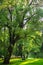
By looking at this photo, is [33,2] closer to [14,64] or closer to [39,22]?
[39,22]

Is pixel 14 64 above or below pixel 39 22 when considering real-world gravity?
below

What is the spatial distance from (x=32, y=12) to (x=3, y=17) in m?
2.64

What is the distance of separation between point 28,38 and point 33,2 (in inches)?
123

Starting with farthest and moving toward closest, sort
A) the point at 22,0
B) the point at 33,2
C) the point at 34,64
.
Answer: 1. the point at 33,2
2. the point at 34,64
3. the point at 22,0

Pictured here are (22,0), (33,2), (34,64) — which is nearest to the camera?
(22,0)

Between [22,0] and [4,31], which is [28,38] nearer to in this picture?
[4,31]

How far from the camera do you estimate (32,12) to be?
66.4 feet

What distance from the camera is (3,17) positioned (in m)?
19.3

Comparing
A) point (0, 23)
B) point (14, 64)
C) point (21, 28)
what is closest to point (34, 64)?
point (14, 64)

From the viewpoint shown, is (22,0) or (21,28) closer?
(22,0)

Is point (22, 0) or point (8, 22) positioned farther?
point (8, 22)

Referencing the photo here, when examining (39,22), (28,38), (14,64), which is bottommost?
(14,64)

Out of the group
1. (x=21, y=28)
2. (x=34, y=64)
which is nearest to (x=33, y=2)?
(x=21, y=28)

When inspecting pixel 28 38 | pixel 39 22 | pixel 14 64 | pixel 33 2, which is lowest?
pixel 14 64
